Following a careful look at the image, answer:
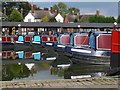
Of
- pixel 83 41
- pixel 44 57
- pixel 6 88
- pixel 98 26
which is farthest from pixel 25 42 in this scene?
pixel 6 88

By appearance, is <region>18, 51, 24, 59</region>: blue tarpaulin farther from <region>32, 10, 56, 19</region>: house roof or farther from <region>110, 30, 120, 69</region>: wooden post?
<region>32, 10, 56, 19</region>: house roof

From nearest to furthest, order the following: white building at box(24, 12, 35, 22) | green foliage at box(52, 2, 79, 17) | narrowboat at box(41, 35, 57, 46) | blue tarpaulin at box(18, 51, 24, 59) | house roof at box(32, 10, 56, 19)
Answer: blue tarpaulin at box(18, 51, 24, 59) → narrowboat at box(41, 35, 57, 46) → white building at box(24, 12, 35, 22) → house roof at box(32, 10, 56, 19) → green foliage at box(52, 2, 79, 17)

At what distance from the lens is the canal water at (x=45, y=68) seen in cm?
1770

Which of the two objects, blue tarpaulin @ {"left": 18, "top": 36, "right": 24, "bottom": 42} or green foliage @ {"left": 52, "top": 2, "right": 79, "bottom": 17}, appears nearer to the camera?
blue tarpaulin @ {"left": 18, "top": 36, "right": 24, "bottom": 42}

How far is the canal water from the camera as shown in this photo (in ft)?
58.1

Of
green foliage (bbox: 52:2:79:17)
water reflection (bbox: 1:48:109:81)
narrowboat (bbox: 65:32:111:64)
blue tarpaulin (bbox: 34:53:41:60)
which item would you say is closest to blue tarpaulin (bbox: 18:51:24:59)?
water reflection (bbox: 1:48:109:81)

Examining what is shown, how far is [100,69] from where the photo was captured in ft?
61.8

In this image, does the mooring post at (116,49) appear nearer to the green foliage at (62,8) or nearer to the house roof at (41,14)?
the house roof at (41,14)

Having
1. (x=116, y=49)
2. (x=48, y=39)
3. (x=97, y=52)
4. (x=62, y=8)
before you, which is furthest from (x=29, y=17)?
(x=116, y=49)

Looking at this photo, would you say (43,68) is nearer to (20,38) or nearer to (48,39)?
(48,39)

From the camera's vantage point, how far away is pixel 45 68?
21.7 meters

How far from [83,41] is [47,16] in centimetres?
5815

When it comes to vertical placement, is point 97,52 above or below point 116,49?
below

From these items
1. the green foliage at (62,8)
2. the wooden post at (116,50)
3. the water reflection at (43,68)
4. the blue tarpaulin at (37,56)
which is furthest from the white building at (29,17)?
the wooden post at (116,50)
